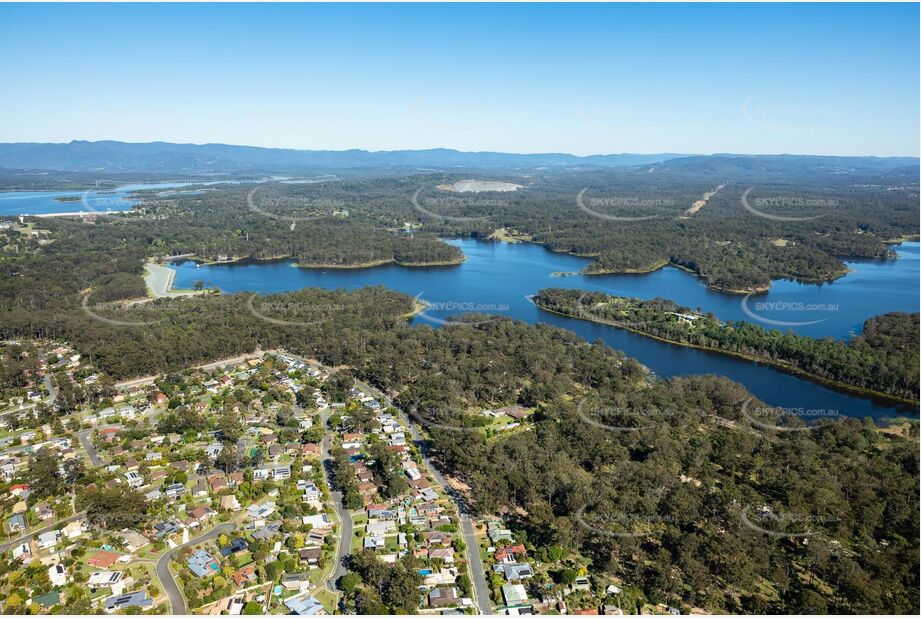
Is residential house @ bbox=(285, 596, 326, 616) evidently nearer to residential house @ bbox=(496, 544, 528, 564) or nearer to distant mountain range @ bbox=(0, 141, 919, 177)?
residential house @ bbox=(496, 544, 528, 564)

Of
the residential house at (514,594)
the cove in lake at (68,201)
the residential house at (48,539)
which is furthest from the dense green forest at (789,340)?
the cove in lake at (68,201)

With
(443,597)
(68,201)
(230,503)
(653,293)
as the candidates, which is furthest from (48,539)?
(68,201)

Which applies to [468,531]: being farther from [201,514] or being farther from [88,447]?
[88,447]

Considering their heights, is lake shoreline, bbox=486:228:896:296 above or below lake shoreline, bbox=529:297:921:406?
above

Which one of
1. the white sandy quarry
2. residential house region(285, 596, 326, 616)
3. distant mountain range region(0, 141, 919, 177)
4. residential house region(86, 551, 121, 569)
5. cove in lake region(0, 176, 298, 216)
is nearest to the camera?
residential house region(285, 596, 326, 616)

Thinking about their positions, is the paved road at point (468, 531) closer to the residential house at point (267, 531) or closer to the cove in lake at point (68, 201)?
the residential house at point (267, 531)

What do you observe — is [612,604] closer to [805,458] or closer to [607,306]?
Result: [805,458]

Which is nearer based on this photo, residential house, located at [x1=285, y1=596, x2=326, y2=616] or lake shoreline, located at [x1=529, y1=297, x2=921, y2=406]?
residential house, located at [x1=285, y1=596, x2=326, y2=616]

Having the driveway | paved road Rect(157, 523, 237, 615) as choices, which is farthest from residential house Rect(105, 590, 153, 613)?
the driveway
